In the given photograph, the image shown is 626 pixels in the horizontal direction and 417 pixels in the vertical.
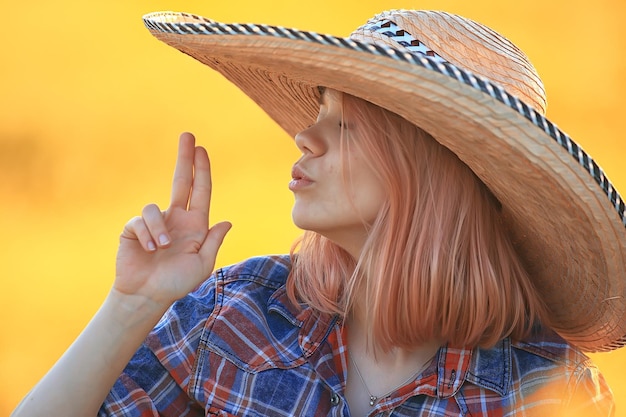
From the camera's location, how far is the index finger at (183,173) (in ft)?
5.01

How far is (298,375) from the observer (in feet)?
5.03

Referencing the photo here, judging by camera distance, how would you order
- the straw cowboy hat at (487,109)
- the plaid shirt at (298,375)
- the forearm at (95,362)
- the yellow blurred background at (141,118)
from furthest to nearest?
the yellow blurred background at (141,118) < the plaid shirt at (298,375) < the forearm at (95,362) < the straw cowboy hat at (487,109)

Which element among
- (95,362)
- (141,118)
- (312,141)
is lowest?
(95,362)

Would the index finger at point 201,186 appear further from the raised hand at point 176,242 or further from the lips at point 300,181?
A: the lips at point 300,181

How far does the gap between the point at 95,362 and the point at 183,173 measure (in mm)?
357

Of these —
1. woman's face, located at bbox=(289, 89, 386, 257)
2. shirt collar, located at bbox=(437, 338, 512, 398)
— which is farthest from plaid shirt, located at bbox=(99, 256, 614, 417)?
woman's face, located at bbox=(289, 89, 386, 257)

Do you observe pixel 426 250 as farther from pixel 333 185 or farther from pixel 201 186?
pixel 201 186

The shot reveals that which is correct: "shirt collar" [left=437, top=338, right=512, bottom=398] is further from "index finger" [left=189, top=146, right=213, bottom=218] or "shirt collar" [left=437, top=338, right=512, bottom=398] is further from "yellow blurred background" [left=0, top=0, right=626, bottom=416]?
"yellow blurred background" [left=0, top=0, right=626, bottom=416]

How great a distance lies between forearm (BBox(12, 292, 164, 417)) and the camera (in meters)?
1.36

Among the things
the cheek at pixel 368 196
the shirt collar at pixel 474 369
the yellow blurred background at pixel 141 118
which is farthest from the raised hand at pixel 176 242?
the yellow blurred background at pixel 141 118

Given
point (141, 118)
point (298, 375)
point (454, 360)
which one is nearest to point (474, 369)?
point (454, 360)

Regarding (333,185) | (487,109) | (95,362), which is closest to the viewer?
(487,109)

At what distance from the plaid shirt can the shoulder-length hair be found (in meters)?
0.06

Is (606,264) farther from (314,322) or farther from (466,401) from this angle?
(314,322)
